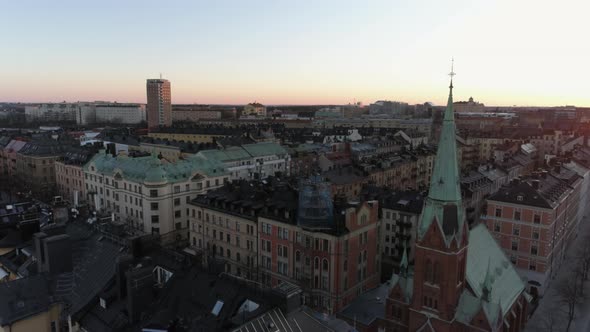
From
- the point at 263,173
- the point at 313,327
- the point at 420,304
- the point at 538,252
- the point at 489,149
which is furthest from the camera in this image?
the point at 489,149

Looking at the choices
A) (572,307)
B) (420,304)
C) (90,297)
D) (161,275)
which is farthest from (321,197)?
(572,307)

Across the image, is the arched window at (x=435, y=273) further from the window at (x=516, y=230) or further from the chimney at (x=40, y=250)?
the chimney at (x=40, y=250)

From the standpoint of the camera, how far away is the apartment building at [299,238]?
59062 millimetres

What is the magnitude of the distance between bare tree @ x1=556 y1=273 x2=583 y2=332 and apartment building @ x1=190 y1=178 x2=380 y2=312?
26170mm

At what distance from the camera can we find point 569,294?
6181 centimetres

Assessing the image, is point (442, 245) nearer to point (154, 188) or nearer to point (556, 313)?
point (556, 313)

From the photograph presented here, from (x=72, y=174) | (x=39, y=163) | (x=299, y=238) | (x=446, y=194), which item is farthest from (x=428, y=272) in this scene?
(x=39, y=163)

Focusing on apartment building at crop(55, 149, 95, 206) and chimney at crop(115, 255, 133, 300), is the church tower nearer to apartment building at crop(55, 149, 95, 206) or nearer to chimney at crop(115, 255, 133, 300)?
chimney at crop(115, 255, 133, 300)

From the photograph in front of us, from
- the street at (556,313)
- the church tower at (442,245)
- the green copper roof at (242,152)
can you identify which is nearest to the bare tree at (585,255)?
the street at (556,313)

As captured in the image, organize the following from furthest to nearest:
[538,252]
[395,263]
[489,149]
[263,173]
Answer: [489,149] → [263,173] → [395,263] → [538,252]

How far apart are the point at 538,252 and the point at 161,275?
59.3 m

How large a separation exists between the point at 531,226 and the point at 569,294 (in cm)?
1233

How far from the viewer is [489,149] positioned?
188250 mm

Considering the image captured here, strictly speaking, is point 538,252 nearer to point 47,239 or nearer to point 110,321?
point 110,321
